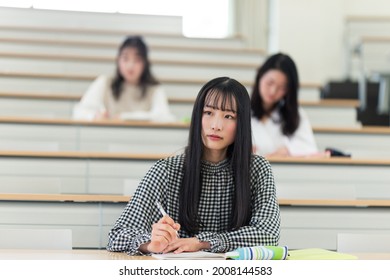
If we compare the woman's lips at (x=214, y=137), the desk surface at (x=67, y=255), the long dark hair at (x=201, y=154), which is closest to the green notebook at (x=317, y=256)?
the desk surface at (x=67, y=255)

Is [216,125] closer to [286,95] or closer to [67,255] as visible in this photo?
[67,255]

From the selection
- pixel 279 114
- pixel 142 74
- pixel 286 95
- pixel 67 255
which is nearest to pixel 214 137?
pixel 67 255

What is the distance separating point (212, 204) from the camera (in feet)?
8.02

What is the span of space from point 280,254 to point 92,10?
480 cm

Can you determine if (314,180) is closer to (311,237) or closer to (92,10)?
(311,237)

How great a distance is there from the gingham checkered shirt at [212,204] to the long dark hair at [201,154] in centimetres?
3

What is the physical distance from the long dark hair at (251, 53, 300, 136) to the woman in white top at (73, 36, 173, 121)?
2.57 ft

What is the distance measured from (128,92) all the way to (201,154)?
93.4 inches

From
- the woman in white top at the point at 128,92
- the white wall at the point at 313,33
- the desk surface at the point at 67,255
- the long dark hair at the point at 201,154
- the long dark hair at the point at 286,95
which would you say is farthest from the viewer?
the white wall at the point at 313,33

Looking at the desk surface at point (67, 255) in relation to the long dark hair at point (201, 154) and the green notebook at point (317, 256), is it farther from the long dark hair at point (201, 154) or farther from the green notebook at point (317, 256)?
the long dark hair at point (201, 154)

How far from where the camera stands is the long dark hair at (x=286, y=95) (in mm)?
3953

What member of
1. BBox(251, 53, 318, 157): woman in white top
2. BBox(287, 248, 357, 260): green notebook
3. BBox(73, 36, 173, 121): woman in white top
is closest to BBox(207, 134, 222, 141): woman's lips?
BBox(287, 248, 357, 260): green notebook
